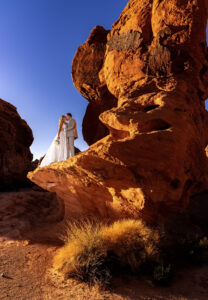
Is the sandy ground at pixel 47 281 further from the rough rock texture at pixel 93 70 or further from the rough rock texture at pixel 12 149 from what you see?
the rough rock texture at pixel 93 70

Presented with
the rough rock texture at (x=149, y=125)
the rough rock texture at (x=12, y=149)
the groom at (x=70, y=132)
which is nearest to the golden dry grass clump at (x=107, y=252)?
the rough rock texture at (x=149, y=125)

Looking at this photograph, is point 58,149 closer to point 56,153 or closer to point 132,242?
point 56,153

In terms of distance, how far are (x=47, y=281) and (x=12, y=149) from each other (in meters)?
9.63

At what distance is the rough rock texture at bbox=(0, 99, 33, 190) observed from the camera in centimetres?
1178

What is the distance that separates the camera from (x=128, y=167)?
4.96m

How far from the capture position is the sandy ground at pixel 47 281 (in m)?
3.81

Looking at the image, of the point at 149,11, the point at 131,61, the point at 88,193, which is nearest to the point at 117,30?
the point at 149,11

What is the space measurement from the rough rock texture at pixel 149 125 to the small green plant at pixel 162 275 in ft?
4.77

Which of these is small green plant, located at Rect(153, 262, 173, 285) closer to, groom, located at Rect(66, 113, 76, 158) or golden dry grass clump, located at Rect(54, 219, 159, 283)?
golden dry grass clump, located at Rect(54, 219, 159, 283)

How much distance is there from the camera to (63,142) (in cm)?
654

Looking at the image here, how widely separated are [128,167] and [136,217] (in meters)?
1.72

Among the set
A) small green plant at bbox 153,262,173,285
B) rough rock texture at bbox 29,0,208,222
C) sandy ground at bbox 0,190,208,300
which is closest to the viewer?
sandy ground at bbox 0,190,208,300

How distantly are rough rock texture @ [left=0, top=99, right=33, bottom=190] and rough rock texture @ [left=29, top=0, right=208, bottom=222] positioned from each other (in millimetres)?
6316

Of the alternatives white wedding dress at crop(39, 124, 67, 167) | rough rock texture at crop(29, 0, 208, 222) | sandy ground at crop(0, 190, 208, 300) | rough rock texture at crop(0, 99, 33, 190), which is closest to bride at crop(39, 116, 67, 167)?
white wedding dress at crop(39, 124, 67, 167)
